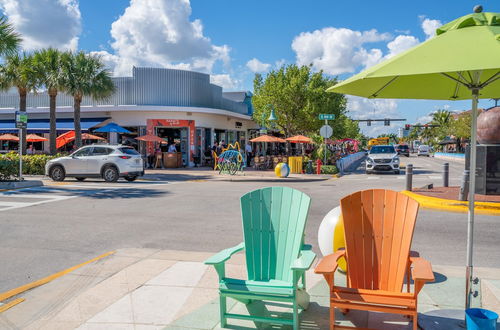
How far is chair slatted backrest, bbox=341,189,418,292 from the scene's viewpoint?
3.86 m

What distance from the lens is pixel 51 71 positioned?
23656 millimetres

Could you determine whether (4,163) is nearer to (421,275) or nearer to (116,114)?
(116,114)

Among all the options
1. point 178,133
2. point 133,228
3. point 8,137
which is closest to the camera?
point 133,228

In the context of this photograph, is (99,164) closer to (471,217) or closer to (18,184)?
(18,184)

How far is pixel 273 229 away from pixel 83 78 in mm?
22991

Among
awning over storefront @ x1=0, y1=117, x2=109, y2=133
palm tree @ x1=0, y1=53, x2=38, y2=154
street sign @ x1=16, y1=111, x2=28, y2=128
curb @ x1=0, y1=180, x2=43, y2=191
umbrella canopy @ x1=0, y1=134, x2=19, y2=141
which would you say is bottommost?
curb @ x1=0, y1=180, x2=43, y2=191

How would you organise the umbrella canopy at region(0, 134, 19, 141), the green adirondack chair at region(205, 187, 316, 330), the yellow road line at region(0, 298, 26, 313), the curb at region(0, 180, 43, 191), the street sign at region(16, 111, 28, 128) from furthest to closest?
the umbrella canopy at region(0, 134, 19, 141) → the street sign at region(16, 111, 28, 128) → the curb at region(0, 180, 43, 191) → the yellow road line at region(0, 298, 26, 313) → the green adirondack chair at region(205, 187, 316, 330)

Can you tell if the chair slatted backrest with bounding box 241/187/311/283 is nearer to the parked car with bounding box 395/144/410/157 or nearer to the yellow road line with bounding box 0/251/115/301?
the yellow road line with bounding box 0/251/115/301

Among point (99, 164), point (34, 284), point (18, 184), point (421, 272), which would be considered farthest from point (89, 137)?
point (421, 272)

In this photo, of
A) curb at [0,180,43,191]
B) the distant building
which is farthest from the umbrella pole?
the distant building

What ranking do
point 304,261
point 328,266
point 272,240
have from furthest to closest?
point 272,240 < point 304,261 < point 328,266

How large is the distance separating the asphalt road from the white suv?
3980mm

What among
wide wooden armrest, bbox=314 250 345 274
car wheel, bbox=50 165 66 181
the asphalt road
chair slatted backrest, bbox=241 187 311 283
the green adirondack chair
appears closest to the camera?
wide wooden armrest, bbox=314 250 345 274

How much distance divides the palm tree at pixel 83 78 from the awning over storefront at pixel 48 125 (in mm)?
4642
